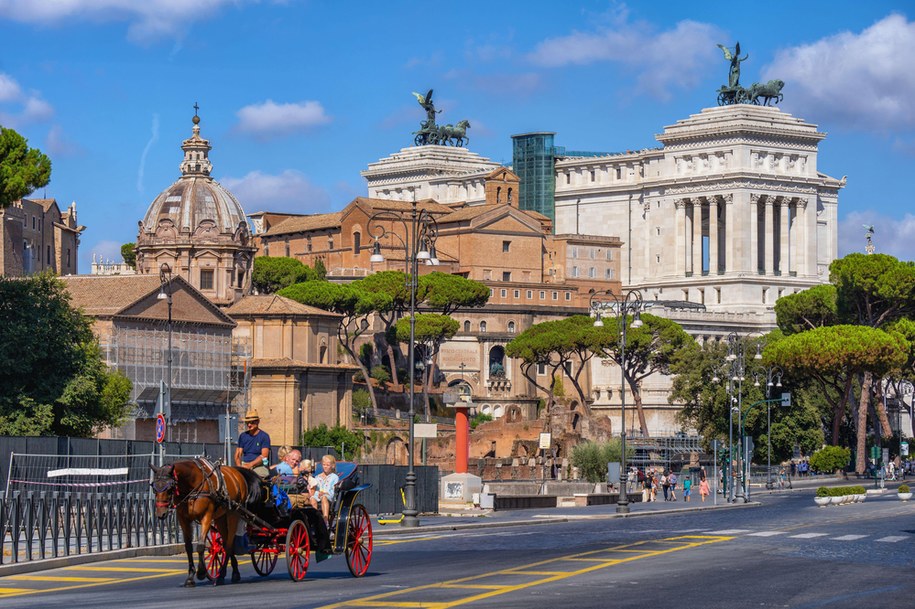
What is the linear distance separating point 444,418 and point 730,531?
8165 cm

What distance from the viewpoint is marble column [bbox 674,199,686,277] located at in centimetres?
16525

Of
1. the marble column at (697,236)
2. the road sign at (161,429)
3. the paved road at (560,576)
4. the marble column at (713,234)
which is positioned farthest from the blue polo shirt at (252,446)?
the marble column at (713,234)

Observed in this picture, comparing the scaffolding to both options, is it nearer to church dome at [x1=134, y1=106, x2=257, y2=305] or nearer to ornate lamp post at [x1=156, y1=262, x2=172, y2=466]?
ornate lamp post at [x1=156, y1=262, x2=172, y2=466]

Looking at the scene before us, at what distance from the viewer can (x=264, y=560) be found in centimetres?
2522

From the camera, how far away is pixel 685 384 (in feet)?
379

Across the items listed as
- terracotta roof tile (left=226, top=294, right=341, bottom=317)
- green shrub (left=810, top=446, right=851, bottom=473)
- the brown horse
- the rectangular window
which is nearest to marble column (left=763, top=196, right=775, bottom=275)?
green shrub (left=810, top=446, right=851, bottom=473)

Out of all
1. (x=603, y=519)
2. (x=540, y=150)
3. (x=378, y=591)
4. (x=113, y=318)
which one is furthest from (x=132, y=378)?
(x=540, y=150)

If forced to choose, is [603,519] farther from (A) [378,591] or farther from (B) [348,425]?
(B) [348,425]

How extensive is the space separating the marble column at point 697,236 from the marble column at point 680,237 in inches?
38.2

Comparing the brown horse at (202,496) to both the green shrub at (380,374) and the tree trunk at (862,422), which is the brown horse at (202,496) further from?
the green shrub at (380,374)

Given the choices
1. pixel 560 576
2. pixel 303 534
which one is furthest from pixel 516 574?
pixel 303 534

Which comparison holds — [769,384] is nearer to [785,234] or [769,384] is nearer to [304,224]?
[304,224]

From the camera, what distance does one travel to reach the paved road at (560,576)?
2202 centimetres

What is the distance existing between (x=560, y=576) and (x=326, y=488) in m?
3.41
